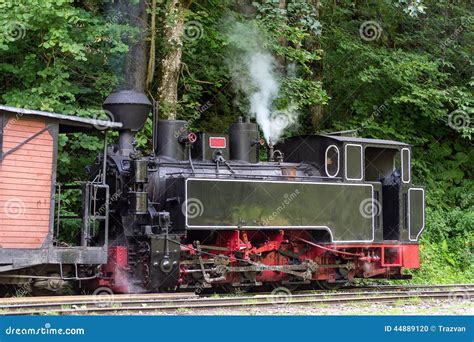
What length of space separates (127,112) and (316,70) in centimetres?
770

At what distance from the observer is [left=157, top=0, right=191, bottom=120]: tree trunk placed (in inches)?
564

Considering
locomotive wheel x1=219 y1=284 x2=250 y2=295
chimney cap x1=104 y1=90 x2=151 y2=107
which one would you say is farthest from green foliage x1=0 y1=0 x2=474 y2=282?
locomotive wheel x1=219 y1=284 x2=250 y2=295

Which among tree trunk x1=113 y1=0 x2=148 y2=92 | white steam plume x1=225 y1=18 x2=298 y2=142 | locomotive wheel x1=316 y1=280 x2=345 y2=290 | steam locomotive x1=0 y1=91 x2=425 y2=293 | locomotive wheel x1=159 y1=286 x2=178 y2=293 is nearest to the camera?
steam locomotive x1=0 y1=91 x2=425 y2=293

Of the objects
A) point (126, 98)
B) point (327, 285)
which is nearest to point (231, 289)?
point (327, 285)

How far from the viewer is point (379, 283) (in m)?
15.1

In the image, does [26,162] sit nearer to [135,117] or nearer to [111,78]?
[135,117]

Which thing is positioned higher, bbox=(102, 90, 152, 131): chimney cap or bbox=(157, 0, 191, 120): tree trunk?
bbox=(157, 0, 191, 120): tree trunk

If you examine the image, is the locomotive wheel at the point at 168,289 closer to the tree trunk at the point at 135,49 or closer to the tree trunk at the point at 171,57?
the tree trunk at the point at 171,57

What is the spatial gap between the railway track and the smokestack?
2.71 metres

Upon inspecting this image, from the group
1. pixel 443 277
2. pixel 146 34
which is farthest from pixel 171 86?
pixel 443 277

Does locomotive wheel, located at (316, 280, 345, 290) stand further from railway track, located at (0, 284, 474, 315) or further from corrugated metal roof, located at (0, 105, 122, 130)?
corrugated metal roof, located at (0, 105, 122, 130)

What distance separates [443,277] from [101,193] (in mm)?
7685

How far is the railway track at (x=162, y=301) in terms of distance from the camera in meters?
8.84

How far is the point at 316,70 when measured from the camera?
18562 millimetres
